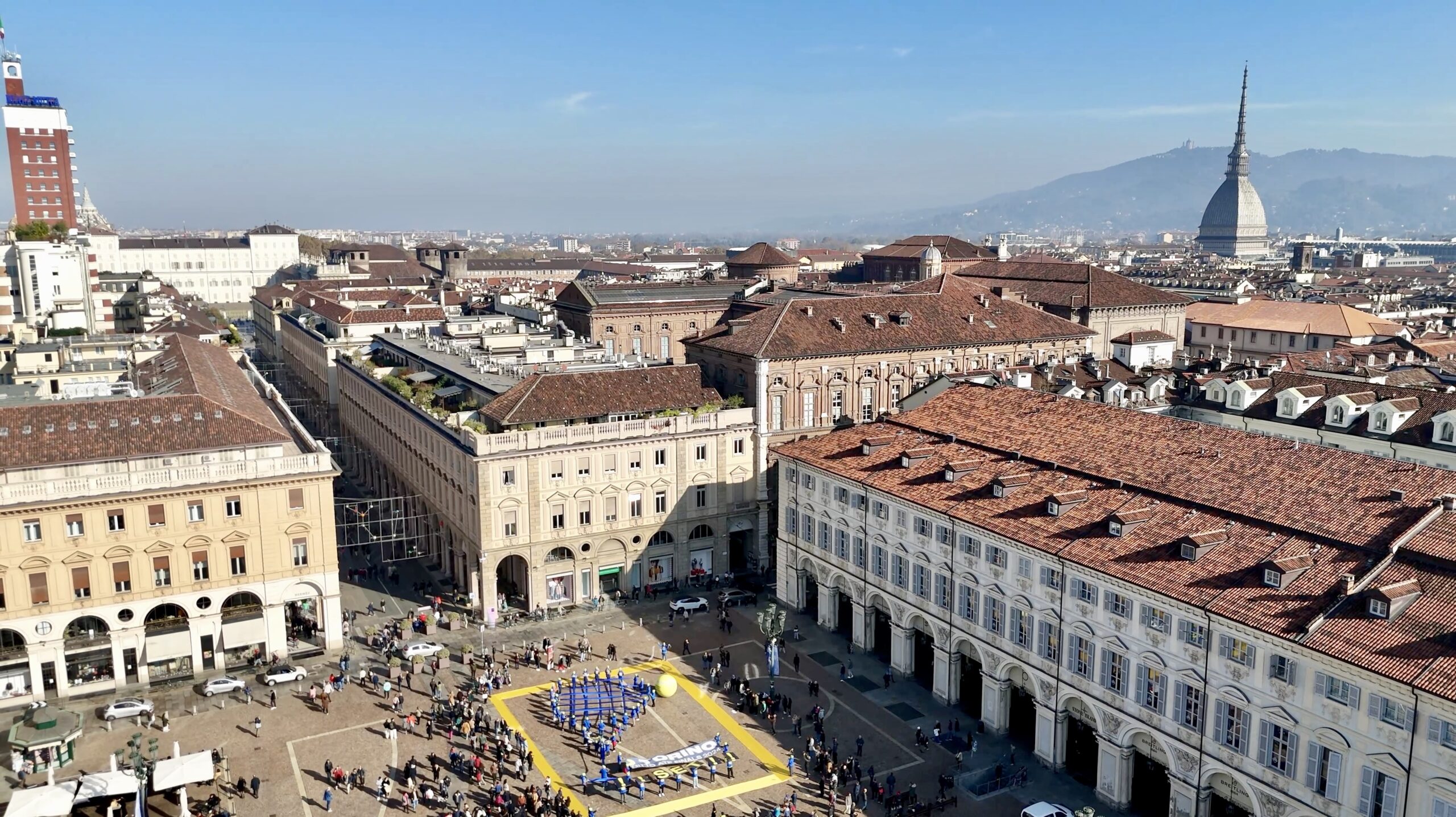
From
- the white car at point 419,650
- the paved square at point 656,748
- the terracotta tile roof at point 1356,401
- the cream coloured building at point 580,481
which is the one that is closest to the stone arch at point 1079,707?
the paved square at point 656,748

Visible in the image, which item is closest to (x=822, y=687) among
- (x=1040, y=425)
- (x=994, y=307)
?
(x=1040, y=425)

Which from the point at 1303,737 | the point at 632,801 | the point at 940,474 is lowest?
the point at 632,801

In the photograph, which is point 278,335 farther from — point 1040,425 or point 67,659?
point 1040,425

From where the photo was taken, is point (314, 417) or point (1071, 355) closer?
point (1071, 355)

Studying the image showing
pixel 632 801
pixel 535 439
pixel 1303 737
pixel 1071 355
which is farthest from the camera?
pixel 1071 355

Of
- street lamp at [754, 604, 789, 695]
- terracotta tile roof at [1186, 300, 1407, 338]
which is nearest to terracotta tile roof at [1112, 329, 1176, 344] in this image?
terracotta tile roof at [1186, 300, 1407, 338]

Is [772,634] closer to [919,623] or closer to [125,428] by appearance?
[919,623]

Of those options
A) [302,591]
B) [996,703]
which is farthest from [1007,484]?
[302,591]

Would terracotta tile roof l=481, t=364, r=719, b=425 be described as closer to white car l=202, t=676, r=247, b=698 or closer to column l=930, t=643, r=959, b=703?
white car l=202, t=676, r=247, b=698
